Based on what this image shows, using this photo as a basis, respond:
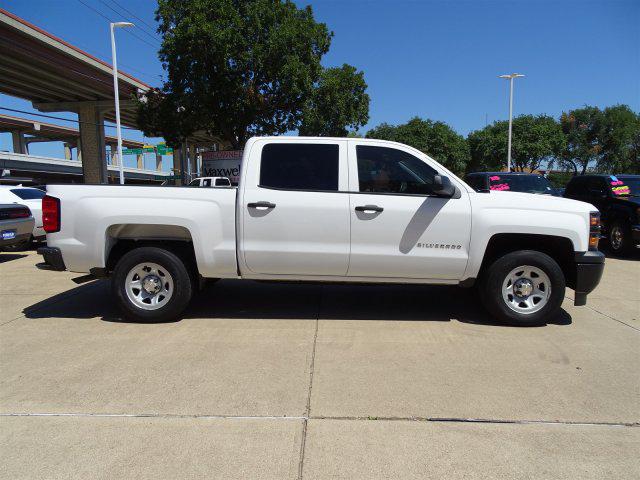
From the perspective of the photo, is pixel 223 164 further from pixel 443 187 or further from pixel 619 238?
pixel 443 187

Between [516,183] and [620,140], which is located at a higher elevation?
[620,140]

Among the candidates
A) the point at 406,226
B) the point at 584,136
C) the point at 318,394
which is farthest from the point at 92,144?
the point at 584,136

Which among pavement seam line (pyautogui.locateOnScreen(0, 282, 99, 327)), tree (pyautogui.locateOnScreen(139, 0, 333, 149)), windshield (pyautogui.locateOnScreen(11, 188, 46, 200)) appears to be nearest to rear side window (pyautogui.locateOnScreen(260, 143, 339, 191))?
pavement seam line (pyautogui.locateOnScreen(0, 282, 99, 327))

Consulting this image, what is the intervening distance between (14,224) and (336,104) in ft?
60.2

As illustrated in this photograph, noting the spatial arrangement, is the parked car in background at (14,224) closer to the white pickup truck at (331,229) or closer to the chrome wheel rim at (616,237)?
the white pickup truck at (331,229)

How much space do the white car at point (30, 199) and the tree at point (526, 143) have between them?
41.1 meters

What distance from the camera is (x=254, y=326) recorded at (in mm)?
5164

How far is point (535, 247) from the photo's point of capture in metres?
5.32

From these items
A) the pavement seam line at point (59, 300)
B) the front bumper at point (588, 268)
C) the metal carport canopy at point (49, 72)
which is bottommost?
the pavement seam line at point (59, 300)

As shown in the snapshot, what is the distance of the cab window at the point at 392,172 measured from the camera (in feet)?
16.6

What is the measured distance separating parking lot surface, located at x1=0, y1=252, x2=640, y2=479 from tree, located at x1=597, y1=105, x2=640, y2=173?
46.1 meters

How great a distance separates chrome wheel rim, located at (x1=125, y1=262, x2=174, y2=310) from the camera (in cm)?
520

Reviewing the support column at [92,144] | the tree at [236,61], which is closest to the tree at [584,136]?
the tree at [236,61]

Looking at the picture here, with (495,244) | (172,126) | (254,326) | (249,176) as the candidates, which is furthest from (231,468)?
(172,126)
